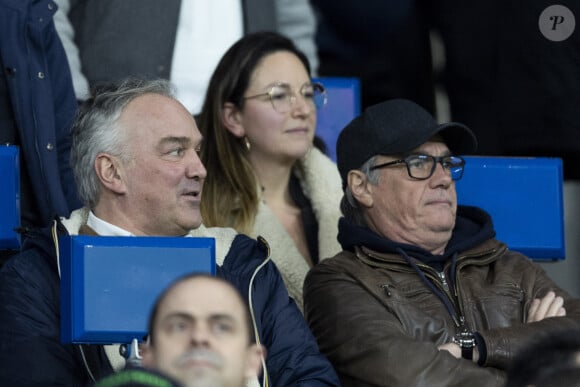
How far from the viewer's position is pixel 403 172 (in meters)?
4.49

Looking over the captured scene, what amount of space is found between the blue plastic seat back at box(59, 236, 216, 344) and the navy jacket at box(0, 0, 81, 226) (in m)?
1.30

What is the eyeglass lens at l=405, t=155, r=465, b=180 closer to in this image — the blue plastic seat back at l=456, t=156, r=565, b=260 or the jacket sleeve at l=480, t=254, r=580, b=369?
the blue plastic seat back at l=456, t=156, r=565, b=260

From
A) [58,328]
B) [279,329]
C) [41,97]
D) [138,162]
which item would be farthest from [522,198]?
[58,328]

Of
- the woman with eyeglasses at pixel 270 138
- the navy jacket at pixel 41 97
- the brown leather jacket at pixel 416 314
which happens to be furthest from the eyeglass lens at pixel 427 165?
the navy jacket at pixel 41 97

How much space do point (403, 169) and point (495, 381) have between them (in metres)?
0.84

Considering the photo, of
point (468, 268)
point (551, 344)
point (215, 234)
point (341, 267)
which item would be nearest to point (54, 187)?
point (215, 234)

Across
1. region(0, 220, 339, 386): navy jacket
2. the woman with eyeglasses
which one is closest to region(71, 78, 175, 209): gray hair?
region(0, 220, 339, 386): navy jacket

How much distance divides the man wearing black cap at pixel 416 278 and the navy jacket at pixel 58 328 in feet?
0.57

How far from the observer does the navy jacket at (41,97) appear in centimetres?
471

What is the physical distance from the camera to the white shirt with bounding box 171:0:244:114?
564 cm

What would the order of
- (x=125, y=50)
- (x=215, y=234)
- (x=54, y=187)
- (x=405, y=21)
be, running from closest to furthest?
1. (x=215, y=234)
2. (x=54, y=187)
3. (x=125, y=50)
4. (x=405, y=21)

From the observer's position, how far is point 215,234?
4309 millimetres

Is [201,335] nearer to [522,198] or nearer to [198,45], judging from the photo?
[522,198]

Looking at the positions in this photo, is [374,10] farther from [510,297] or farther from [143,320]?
[143,320]
